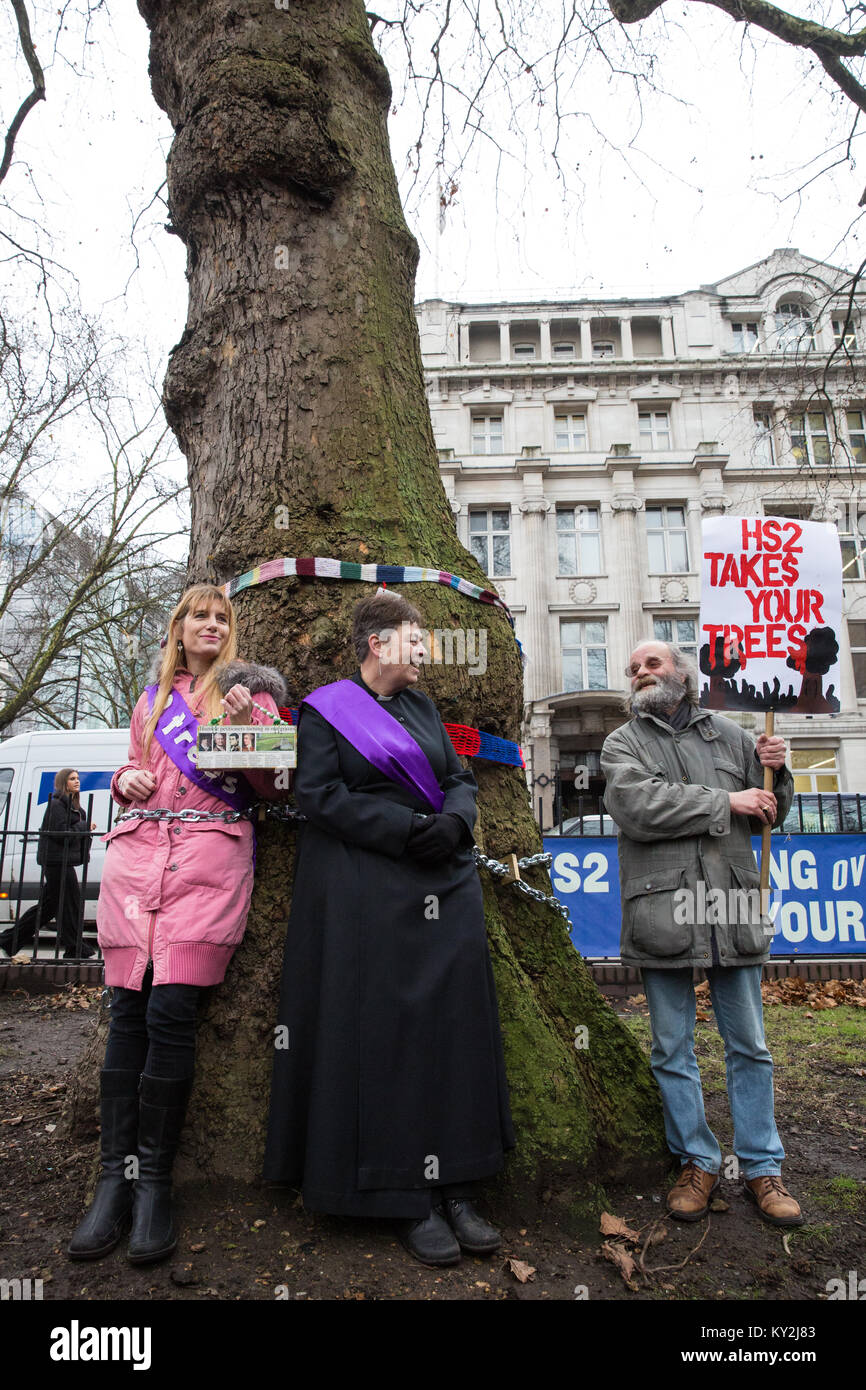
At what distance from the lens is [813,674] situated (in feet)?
12.1

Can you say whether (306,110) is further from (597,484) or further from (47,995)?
(597,484)

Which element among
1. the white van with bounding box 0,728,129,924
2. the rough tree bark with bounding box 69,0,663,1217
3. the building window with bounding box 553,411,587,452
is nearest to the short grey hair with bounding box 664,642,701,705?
the rough tree bark with bounding box 69,0,663,1217

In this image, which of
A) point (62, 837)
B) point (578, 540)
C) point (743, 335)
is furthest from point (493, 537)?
point (62, 837)

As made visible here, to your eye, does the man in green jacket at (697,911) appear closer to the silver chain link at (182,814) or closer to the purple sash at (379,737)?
the purple sash at (379,737)

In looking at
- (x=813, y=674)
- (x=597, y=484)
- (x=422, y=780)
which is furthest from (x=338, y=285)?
(x=597, y=484)

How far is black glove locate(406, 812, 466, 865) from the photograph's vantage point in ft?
8.70

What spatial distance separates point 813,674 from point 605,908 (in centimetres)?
452

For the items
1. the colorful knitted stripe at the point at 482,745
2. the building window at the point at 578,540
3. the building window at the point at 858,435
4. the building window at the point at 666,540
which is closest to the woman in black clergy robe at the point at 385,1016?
the colorful knitted stripe at the point at 482,745

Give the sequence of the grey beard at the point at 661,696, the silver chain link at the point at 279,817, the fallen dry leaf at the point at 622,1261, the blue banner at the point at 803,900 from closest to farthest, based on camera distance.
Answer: the fallen dry leaf at the point at 622,1261
the silver chain link at the point at 279,817
the grey beard at the point at 661,696
the blue banner at the point at 803,900

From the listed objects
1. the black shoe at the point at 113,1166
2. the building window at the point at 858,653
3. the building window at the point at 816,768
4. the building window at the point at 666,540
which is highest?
the building window at the point at 666,540

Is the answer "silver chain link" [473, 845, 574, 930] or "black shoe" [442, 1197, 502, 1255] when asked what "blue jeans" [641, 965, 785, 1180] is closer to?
"silver chain link" [473, 845, 574, 930]

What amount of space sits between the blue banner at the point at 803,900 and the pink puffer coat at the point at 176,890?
5.24m

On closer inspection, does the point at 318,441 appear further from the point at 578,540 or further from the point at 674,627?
the point at 578,540

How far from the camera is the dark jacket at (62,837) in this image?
8078mm
